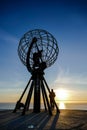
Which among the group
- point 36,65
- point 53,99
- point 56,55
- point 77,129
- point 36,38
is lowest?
point 77,129

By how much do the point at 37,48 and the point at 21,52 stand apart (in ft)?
7.76

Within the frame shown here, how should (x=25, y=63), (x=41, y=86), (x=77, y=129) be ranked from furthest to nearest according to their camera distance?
(x=25, y=63) < (x=41, y=86) < (x=77, y=129)

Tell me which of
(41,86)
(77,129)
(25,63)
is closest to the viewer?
(77,129)

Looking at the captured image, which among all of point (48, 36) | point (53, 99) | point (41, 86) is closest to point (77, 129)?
point (41, 86)

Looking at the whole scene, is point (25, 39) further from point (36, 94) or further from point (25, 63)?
point (36, 94)

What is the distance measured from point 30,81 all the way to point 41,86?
150 centimetres

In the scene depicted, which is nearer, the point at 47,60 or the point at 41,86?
the point at 41,86

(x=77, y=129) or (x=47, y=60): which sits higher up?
(x=47, y=60)

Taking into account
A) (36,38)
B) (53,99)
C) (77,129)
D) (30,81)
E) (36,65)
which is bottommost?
(77,129)

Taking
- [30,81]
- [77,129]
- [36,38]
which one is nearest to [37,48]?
[36,38]

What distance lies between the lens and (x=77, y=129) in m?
10.1

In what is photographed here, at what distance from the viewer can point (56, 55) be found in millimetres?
23281

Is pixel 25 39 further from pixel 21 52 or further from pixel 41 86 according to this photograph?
pixel 41 86

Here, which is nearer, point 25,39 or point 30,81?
point 30,81
